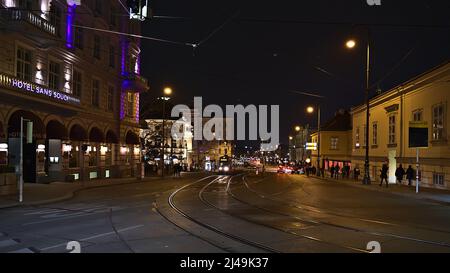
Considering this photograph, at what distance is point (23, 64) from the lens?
29391mm

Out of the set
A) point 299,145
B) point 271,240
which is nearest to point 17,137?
point 271,240

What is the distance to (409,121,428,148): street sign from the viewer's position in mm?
28906

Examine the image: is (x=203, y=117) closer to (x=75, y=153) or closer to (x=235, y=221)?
(x=75, y=153)

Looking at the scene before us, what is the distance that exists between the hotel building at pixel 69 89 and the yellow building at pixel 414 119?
22.8 meters

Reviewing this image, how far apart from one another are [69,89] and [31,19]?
323 inches

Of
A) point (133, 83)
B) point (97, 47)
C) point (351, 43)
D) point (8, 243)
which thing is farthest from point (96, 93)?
point (8, 243)

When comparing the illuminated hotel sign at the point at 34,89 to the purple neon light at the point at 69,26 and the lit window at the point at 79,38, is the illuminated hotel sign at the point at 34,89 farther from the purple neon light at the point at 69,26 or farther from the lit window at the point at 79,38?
the lit window at the point at 79,38

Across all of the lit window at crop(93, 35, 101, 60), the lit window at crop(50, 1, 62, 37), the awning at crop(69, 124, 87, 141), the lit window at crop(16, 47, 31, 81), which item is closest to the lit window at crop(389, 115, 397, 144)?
the awning at crop(69, 124, 87, 141)

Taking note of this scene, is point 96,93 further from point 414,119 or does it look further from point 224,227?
point 224,227

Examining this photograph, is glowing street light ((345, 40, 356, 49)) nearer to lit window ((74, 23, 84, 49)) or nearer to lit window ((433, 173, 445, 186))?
lit window ((433, 173, 445, 186))

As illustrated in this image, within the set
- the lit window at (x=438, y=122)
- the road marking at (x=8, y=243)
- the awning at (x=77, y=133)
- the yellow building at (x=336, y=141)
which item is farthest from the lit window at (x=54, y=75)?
the yellow building at (x=336, y=141)

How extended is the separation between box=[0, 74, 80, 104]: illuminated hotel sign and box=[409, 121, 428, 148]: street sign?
872 inches

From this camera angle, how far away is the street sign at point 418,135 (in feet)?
94.8
